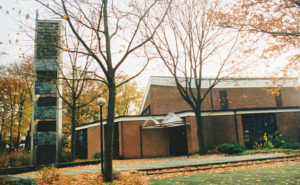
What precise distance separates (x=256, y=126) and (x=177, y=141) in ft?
22.8

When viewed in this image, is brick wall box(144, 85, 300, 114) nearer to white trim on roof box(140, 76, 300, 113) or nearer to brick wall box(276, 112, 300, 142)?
white trim on roof box(140, 76, 300, 113)

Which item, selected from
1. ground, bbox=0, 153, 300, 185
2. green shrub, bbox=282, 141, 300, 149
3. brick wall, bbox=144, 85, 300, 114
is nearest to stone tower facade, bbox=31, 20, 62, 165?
brick wall, bbox=144, 85, 300, 114

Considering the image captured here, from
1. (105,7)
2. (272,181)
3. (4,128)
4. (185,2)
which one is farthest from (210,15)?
(4,128)

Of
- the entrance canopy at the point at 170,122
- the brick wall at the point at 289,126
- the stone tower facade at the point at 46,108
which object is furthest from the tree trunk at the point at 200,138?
the stone tower facade at the point at 46,108

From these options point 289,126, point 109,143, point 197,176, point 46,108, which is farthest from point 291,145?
Result: point 46,108

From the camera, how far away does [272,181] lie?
714 cm

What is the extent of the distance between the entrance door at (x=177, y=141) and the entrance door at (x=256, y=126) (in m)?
5.22

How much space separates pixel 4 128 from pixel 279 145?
29.7m

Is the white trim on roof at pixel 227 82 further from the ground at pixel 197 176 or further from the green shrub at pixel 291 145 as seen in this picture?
the ground at pixel 197 176

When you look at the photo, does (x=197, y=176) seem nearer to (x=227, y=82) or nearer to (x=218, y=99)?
(x=227, y=82)

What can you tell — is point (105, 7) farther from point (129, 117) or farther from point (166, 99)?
point (166, 99)

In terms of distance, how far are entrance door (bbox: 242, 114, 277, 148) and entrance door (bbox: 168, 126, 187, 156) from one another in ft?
17.1

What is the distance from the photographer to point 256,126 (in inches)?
821

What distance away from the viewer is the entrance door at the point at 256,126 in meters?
20.4
